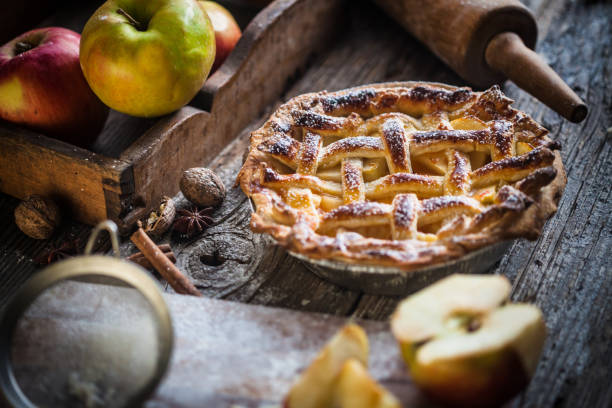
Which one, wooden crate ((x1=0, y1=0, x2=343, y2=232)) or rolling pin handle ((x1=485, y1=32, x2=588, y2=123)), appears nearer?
wooden crate ((x1=0, y1=0, x2=343, y2=232))

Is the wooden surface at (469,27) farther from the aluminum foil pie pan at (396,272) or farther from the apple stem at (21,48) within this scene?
the apple stem at (21,48)

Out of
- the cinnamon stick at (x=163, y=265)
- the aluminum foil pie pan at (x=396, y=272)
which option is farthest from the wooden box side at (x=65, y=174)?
the aluminum foil pie pan at (x=396, y=272)

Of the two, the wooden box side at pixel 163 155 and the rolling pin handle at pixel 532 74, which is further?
the rolling pin handle at pixel 532 74

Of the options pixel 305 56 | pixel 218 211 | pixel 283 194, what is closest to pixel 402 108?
pixel 283 194

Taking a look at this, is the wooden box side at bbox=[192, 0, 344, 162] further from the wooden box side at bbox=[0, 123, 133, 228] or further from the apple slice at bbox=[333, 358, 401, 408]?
the apple slice at bbox=[333, 358, 401, 408]

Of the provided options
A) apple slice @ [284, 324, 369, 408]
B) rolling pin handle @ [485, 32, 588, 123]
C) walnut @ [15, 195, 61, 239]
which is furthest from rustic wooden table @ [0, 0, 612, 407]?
apple slice @ [284, 324, 369, 408]

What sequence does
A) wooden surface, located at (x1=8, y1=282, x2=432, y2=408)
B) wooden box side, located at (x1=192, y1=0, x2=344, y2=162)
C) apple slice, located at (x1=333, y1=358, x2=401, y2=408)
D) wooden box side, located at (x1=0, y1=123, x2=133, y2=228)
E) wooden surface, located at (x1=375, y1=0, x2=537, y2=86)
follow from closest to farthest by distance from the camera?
1. apple slice, located at (x1=333, y1=358, x2=401, y2=408)
2. wooden surface, located at (x1=8, y1=282, x2=432, y2=408)
3. wooden box side, located at (x1=0, y1=123, x2=133, y2=228)
4. wooden box side, located at (x1=192, y1=0, x2=344, y2=162)
5. wooden surface, located at (x1=375, y1=0, x2=537, y2=86)
